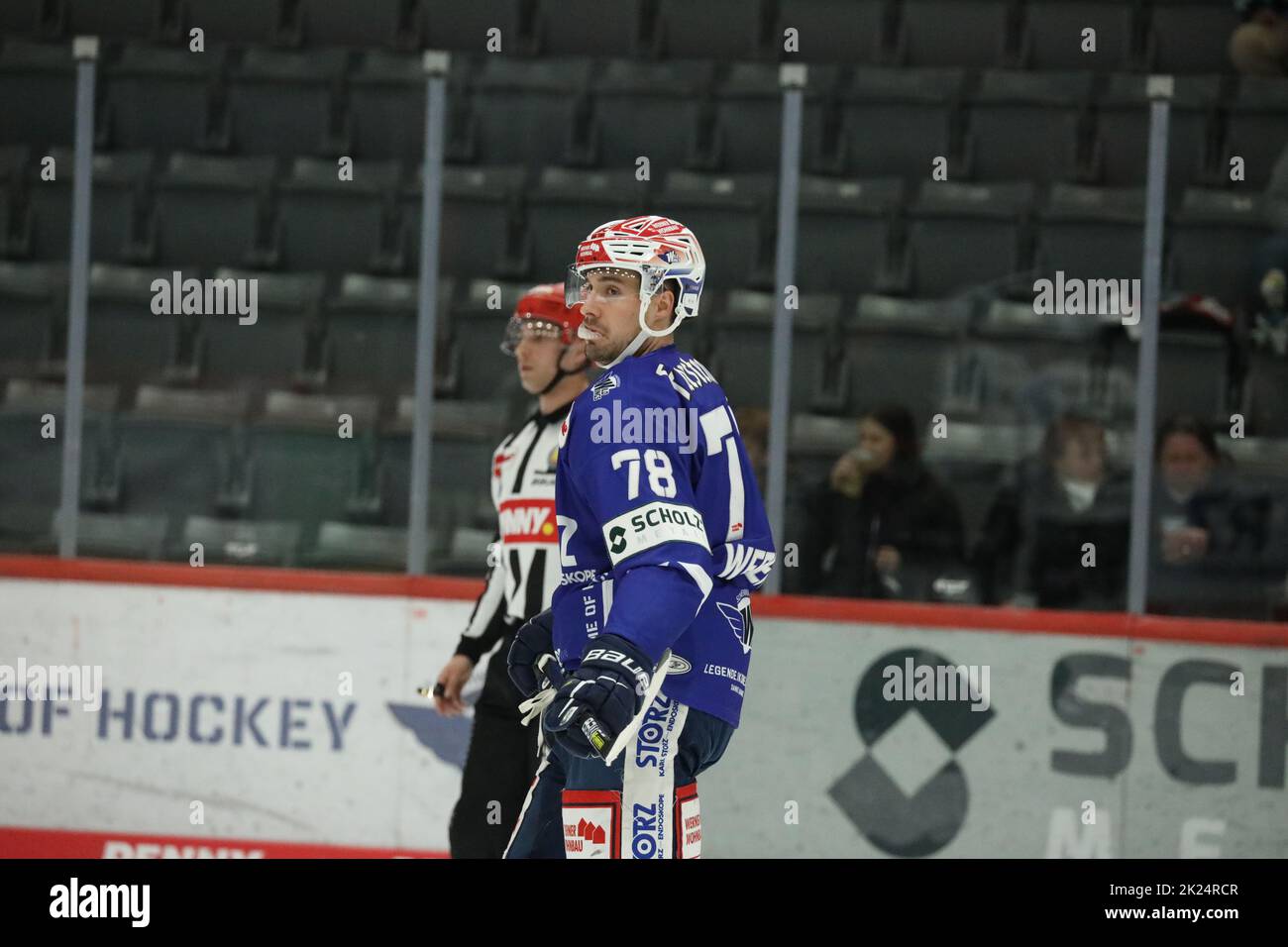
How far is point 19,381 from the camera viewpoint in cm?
623

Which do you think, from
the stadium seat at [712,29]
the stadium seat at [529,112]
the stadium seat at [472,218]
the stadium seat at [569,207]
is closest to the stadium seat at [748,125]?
the stadium seat at [569,207]

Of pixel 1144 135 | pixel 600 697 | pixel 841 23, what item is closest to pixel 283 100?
pixel 841 23

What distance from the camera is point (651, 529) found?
3.12 metres

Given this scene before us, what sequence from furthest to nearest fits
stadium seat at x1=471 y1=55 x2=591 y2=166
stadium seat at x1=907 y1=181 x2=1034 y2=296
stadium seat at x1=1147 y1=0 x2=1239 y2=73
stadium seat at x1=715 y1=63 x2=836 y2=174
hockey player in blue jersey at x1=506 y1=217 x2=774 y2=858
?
1. stadium seat at x1=1147 y1=0 x2=1239 y2=73
2. stadium seat at x1=715 y1=63 x2=836 y2=174
3. stadium seat at x1=471 y1=55 x2=591 y2=166
4. stadium seat at x1=907 y1=181 x2=1034 y2=296
5. hockey player in blue jersey at x1=506 y1=217 x2=774 y2=858

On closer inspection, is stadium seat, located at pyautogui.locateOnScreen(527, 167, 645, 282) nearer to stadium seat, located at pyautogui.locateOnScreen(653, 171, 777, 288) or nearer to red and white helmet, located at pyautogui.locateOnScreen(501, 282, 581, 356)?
stadium seat, located at pyautogui.locateOnScreen(653, 171, 777, 288)

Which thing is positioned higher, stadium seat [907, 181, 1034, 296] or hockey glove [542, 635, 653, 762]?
stadium seat [907, 181, 1034, 296]

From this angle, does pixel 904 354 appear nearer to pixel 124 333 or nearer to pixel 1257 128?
pixel 1257 128

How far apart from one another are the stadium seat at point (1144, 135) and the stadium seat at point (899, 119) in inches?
24.0

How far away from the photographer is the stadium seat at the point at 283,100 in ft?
23.0

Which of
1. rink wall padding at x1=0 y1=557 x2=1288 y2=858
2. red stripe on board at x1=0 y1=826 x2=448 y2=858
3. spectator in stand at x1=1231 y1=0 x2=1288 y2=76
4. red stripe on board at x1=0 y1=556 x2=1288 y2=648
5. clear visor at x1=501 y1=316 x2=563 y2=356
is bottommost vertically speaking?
red stripe on board at x1=0 y1=826 x2=448 y2=858

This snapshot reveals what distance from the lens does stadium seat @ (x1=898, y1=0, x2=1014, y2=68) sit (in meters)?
8.20

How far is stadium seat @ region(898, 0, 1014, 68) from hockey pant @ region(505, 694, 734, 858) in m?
5.46

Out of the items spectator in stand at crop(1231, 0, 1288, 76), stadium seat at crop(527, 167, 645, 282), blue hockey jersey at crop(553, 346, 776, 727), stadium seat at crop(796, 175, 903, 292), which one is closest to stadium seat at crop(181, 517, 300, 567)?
stadium seat at crop(527, 167, 645, 282)

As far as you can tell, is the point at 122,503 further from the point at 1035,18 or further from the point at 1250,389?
the point at 1035,18
